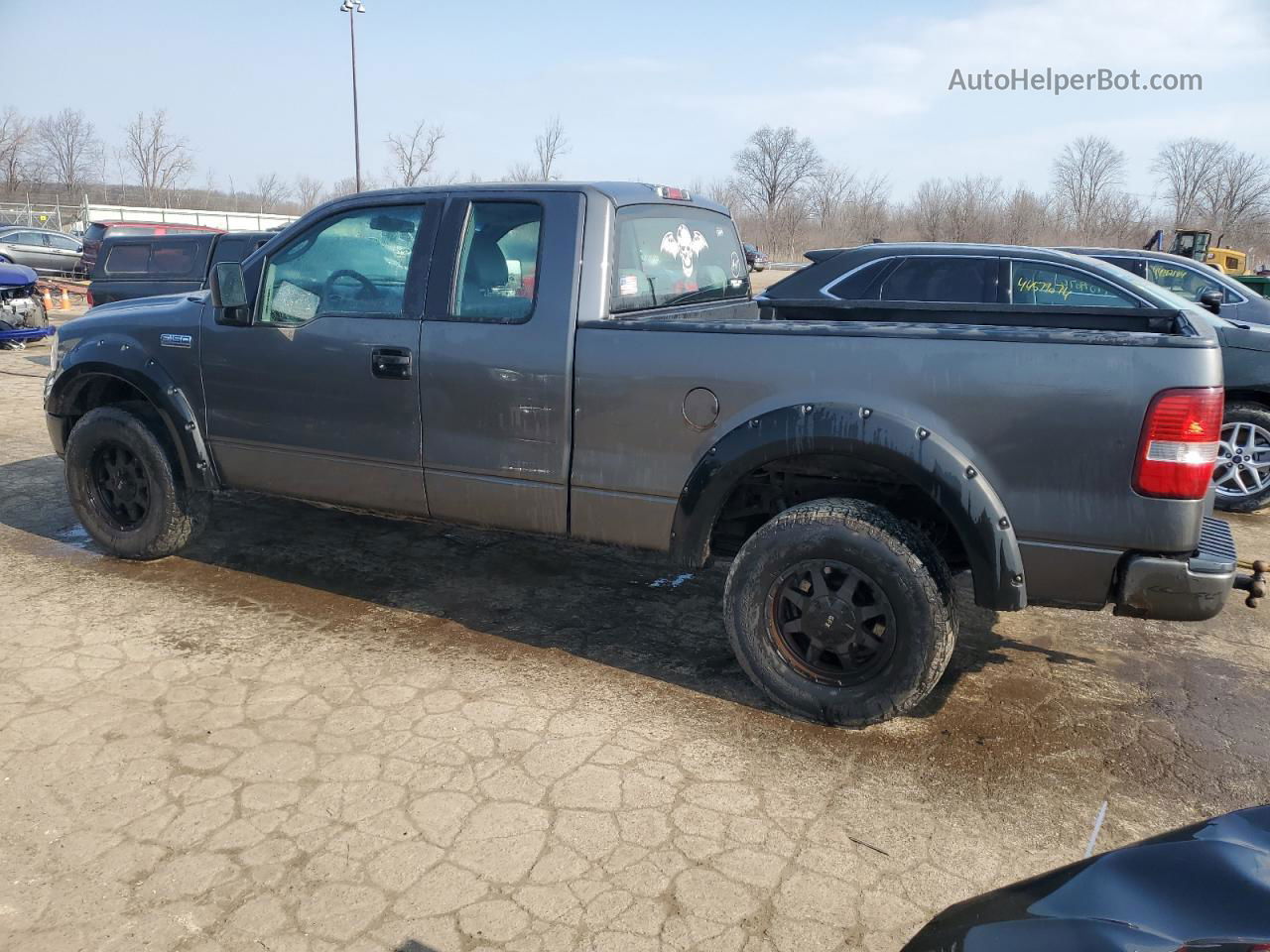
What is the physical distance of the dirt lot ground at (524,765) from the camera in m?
2.50

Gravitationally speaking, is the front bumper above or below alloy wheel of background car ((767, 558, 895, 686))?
above

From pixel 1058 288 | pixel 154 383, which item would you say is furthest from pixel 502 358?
pixel 1058 288

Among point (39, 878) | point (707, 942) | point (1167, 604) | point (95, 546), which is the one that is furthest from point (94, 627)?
point (1167, 604)

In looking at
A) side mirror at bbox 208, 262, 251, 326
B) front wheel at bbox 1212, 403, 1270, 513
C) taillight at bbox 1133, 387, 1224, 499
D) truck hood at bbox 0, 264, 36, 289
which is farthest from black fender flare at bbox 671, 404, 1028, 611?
truck hood at bbox 0, 264, 36, 289

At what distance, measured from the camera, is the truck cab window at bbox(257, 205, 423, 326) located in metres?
4.21

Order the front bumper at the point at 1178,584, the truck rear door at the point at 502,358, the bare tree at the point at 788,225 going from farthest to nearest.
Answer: the bare tree at the point at 788,225 → the truck rear door at the point at 502,358 → the front bumper at the point at 1178,584

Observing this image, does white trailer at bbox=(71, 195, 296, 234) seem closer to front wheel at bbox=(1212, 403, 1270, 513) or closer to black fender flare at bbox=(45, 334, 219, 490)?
black fender flare at bbox=(45, 334, 219, 490)

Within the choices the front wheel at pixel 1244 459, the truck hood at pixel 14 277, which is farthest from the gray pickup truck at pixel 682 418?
the truck hood at pixel 14 277

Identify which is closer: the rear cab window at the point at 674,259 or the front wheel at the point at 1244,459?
the rear cab window at the point at 674,259

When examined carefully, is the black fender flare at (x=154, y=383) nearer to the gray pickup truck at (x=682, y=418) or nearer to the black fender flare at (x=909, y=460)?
the gray pickup truck at (x=682, y=418)

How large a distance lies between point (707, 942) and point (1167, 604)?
185cm

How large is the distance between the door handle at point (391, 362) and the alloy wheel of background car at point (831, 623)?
182 cm

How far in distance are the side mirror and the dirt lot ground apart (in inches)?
53.6

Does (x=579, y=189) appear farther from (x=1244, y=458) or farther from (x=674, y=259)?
(x=1244, y=458)
